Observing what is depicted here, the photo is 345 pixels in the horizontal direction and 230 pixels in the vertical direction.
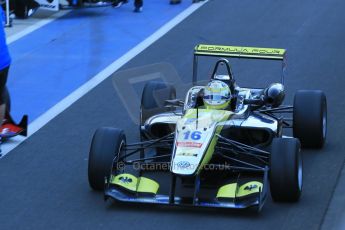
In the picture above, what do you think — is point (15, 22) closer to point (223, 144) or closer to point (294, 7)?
point (294, 7)

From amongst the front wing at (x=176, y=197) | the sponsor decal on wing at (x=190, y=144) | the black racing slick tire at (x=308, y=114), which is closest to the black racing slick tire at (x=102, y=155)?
the front wing at (x=176, y=197)

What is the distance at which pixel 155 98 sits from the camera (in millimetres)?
10875

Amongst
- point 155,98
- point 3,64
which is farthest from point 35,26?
point 3,64

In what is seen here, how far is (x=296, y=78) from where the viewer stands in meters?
13.8

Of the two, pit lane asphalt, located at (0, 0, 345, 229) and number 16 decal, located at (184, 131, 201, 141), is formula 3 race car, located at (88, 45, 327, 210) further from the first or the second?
pit lane asphalt, located at (0, 0, 345, 229)

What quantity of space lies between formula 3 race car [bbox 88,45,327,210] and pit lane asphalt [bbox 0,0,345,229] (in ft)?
0.59

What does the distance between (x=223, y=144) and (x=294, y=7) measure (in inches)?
386

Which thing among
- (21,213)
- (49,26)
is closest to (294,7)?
(49,26)

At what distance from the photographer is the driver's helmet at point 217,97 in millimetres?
9531

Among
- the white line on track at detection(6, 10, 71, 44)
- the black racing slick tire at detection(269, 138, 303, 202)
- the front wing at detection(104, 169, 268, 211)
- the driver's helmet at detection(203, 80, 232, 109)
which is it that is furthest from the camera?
the white line on track at detection(6, 10, 71, 44)

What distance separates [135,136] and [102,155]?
228cm

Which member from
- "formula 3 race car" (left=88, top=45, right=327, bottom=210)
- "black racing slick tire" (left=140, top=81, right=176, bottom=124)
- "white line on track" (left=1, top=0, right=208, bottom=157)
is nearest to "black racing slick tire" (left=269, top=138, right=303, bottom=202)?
"formula 3 race car" (left=88, top=45, right=327, bottom=210)

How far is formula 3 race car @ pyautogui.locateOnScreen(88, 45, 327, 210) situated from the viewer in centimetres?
854

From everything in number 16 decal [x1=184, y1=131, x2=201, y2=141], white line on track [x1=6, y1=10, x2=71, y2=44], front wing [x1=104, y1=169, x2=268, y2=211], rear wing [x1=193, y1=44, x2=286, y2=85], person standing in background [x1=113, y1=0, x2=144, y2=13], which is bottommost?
white line on track [x1=6, y1=10, x2=71, y2=44]
